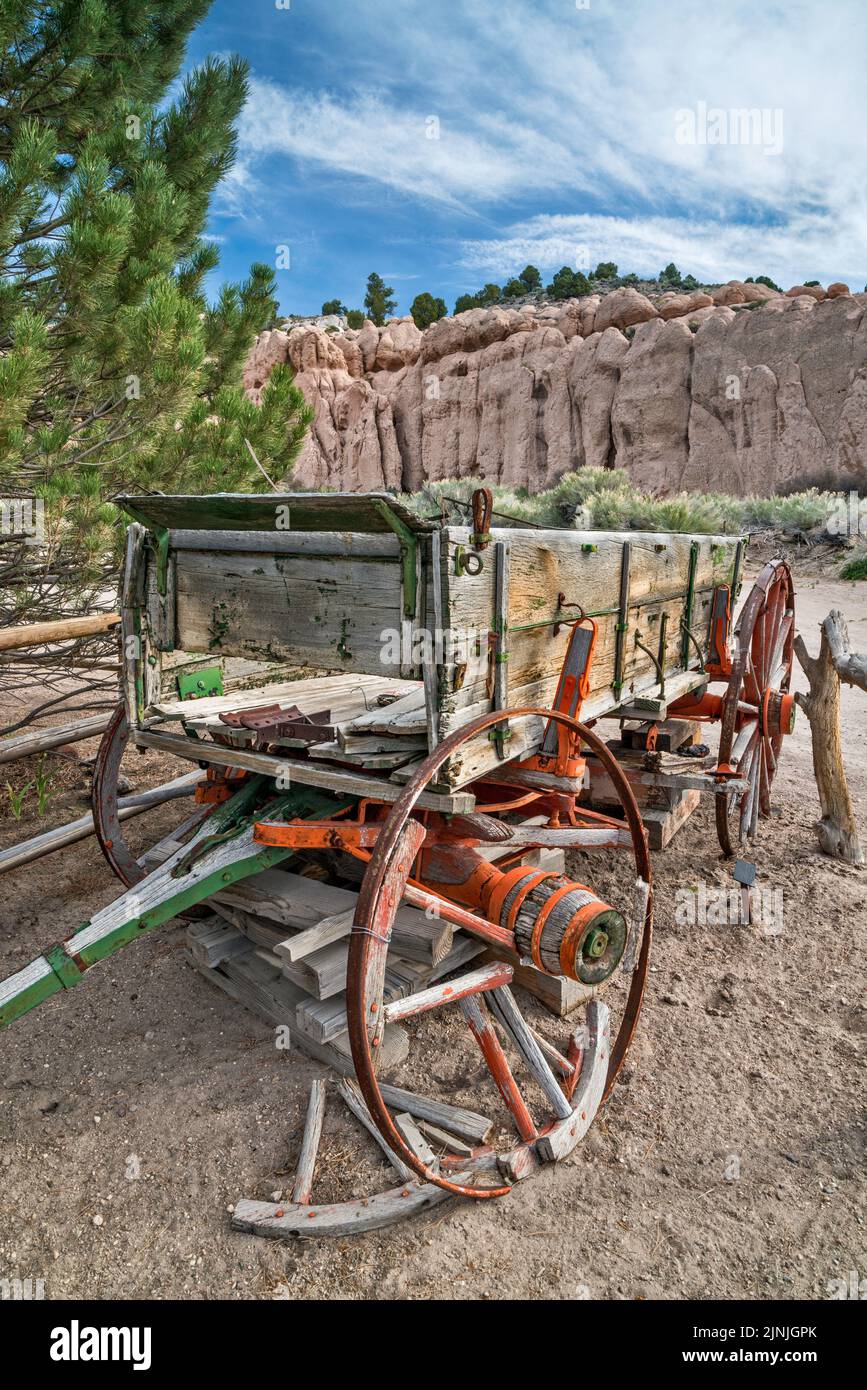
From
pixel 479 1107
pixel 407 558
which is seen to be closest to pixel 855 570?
pixel 479 1107

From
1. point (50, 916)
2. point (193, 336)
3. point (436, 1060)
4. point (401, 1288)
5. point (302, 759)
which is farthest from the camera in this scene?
point (193, 336)

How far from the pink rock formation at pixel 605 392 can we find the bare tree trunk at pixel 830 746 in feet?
56.6

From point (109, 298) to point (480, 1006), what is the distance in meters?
4.17

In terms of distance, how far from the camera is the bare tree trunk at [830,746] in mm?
4352

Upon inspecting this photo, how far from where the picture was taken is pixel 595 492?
18375 millimetres

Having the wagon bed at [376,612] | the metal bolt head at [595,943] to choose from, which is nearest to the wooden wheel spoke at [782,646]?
the wagon bed at [376,612]

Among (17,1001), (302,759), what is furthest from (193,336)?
(17,1001)

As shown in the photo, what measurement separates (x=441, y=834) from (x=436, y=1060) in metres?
0.90

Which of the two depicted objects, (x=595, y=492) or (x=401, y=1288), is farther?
(x=595, y=492)

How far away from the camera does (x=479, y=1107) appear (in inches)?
102

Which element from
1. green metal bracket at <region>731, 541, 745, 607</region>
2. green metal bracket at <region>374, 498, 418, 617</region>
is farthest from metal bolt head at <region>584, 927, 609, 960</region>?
green metal bracket at <region>731, 541, 745, 607</region>

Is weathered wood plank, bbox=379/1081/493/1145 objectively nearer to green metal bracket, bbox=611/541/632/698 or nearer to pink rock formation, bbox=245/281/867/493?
green metal bracket, bbox=611/541/632/698

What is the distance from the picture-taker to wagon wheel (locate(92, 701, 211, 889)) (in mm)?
3049

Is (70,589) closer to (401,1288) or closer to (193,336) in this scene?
(193,336)
